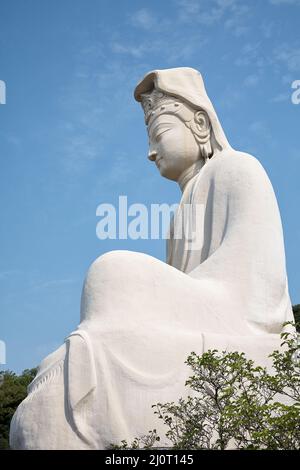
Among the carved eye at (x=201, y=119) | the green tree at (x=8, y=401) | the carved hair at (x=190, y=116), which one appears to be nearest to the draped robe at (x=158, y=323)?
the carved hair at (x=190, y=116)

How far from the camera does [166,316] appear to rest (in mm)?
6613

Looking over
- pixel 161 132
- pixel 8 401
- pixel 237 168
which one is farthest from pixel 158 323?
pixel 8 401

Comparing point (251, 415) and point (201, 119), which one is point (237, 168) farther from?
point (251, 415)

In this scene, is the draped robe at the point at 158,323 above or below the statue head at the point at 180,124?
below

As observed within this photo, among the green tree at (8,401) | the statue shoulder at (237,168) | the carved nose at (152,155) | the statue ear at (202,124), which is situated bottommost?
the green tree at (8,401)

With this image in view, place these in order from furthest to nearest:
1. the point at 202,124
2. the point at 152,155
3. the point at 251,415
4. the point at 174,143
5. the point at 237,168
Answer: the point at 152,155
the point at 202,124
the point at 174,143
the point at 237,168
the point at 251,415

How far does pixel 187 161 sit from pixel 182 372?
138 inches

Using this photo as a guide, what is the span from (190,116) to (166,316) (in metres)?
3.35

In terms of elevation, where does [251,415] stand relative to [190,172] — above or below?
below

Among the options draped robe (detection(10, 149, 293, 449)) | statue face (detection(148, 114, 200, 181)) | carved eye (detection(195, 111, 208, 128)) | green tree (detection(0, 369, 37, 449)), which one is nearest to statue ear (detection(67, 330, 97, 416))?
draped robe (detection(10, 149, 293, 449))

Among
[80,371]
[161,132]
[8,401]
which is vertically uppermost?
[161,132]

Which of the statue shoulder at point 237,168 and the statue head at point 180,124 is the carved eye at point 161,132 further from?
the statue shoulder at point 237,168

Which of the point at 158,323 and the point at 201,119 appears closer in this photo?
the point at 158,323

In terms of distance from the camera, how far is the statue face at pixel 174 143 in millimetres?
8891
